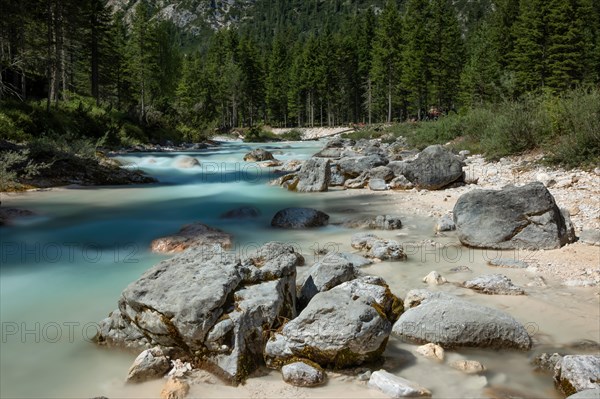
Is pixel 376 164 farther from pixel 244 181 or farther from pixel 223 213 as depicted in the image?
pixel 223 213

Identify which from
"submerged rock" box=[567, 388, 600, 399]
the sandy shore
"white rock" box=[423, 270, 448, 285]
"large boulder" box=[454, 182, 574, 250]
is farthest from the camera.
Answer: "large boulder" box=[454, 182, 574, 250]

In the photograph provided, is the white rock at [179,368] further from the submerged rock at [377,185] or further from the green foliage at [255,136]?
the green foliage at [255,136]

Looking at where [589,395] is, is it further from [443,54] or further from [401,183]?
[443,54]

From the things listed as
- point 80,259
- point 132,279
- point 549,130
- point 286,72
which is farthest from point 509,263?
point 286,72

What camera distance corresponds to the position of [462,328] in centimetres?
461

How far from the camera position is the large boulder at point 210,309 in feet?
13.5

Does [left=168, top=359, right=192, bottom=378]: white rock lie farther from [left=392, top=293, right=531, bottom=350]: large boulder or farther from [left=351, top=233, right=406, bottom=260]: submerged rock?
[left=351, top=233, right=406, bottom=260]: submerged rock

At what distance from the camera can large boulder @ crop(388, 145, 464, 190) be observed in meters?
14.4

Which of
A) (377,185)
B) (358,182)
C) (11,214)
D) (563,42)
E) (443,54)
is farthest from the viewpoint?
(443,54)

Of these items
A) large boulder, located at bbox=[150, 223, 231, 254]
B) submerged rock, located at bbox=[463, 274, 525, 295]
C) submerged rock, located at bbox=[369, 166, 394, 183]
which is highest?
submerged rock, located at bbox=[369, 166, 394, 183]

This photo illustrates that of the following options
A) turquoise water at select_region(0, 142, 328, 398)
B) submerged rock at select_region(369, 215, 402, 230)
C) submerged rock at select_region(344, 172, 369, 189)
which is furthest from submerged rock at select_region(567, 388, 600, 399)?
submerged rock at select_region(344, 172, 369, 189)

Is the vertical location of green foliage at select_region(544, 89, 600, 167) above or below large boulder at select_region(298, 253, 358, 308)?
above

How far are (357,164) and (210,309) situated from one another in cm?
1412

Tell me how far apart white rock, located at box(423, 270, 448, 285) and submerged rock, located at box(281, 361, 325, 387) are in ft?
9.87
